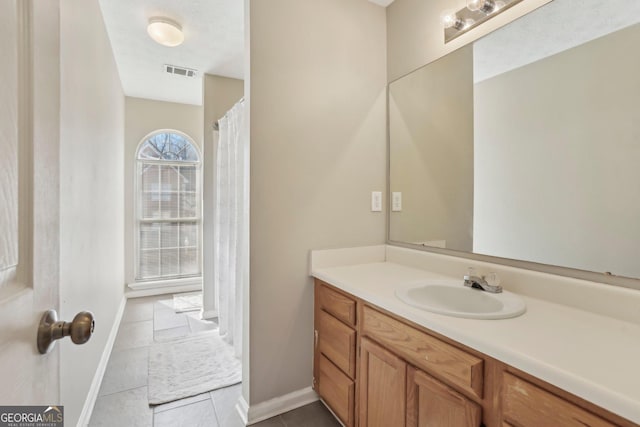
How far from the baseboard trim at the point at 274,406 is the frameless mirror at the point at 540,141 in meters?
1.12

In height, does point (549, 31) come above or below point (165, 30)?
below

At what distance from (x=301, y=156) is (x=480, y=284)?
3.63 ft

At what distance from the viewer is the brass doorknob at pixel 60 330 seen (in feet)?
1.70

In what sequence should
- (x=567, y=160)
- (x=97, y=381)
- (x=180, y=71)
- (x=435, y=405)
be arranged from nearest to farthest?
(x=435, y=405), (x=567, y=160), (x=97, y=381), (x=180, y=71)

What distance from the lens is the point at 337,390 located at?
61.2 inches

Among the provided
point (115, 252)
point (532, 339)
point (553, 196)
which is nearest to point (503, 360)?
point (532, 339)

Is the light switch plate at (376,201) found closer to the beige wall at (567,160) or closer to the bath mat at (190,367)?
the beige wall at (567,160)

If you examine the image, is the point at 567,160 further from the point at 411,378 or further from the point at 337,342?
the point at 337,342

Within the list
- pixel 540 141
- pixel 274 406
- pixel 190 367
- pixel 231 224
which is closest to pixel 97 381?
pixel 190 367

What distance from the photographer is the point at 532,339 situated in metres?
0.84

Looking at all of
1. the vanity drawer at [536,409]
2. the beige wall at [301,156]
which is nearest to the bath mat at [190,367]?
the beige wall at [301,156]

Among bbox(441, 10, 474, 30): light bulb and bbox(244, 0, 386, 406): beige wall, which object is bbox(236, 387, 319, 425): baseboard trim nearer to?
bbox(244, 0, 386, 406): beige wall

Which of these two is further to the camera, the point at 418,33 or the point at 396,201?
the point at 396,201

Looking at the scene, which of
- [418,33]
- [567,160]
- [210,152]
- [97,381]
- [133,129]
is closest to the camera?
[567,160]
